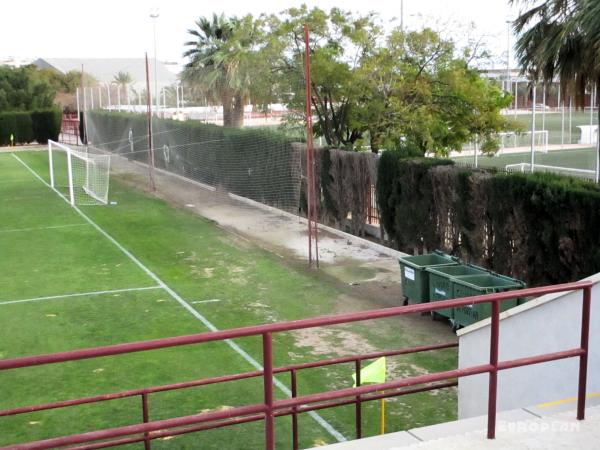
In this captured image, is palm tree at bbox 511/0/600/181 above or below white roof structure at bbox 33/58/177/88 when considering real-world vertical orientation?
below

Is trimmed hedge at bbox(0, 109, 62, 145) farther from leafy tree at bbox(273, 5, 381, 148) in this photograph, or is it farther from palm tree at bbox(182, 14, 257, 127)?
leafy tree at bbox(273, 5, 381, 148)

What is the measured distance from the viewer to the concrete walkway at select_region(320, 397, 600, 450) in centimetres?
488

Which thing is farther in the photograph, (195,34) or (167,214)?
(195,34)

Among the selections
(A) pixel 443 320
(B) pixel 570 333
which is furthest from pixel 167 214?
(B) pixel 570 333

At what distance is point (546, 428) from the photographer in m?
5.13

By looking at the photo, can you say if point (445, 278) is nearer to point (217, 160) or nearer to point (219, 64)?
point (217, 160)

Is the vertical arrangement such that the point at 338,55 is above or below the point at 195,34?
below

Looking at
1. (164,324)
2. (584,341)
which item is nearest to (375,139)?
(164,324)

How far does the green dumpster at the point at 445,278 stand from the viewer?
1340cm

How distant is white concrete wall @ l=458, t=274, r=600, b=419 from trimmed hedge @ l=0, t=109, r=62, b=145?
53.0 meters

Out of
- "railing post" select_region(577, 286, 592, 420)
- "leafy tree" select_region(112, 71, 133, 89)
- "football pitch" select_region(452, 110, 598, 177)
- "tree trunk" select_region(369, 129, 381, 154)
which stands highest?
"leafy tree" select_region(112, 71, 133, 89)

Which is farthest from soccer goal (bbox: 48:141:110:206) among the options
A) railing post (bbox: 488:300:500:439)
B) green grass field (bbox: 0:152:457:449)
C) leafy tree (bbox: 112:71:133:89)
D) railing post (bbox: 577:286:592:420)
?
leafy tree (bbox: 112:71:133:89)

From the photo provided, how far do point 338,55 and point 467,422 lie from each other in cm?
2037

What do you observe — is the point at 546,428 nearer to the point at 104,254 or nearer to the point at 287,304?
the point at 287,304
